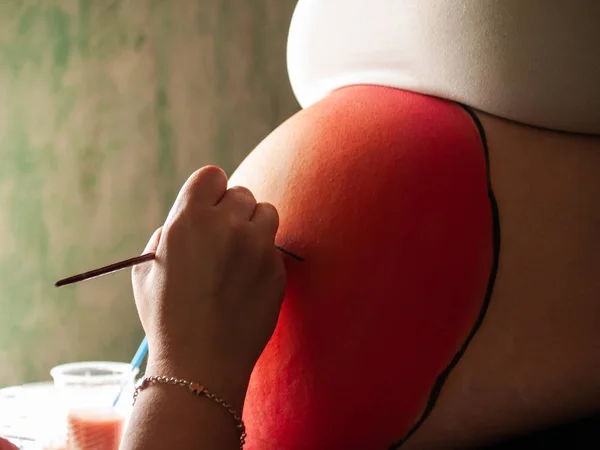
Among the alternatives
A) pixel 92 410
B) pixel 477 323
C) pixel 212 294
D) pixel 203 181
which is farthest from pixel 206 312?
pixel 92 410

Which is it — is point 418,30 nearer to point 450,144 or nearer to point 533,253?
point 450,144

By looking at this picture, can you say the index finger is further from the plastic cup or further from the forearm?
the plastic cup

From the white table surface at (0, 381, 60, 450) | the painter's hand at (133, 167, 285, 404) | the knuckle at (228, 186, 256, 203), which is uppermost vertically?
the knuckle at (228, 186, 256, 203)

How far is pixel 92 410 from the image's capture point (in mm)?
803

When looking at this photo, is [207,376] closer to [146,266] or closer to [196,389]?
[196,389]

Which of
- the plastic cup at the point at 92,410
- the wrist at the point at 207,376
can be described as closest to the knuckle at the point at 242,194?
the wrist at the point at 207,376

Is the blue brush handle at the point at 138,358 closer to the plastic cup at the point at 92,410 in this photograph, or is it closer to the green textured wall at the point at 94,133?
the plastic cup at the point at 92,410

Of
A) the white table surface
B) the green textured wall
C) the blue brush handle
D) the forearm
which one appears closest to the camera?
the forearm

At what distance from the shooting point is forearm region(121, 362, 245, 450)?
51 centimetres

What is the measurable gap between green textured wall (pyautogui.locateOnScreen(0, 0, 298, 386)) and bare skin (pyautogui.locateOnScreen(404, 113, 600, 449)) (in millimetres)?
633

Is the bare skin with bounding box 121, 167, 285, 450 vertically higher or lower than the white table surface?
higher

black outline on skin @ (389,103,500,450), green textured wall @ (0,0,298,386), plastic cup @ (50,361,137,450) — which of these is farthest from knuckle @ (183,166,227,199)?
green textured wall @ (0,0,298,386)

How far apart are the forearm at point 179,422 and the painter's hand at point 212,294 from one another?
0.05 ft

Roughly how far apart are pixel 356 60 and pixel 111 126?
1.91ft
